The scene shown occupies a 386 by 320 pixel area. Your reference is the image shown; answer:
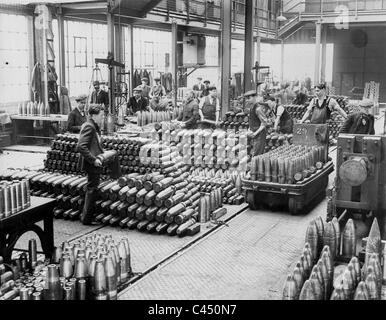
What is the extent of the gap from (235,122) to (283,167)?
4.68 meters

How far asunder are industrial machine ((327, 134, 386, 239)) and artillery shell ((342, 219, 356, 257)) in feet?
2.26

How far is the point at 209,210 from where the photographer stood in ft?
29.3

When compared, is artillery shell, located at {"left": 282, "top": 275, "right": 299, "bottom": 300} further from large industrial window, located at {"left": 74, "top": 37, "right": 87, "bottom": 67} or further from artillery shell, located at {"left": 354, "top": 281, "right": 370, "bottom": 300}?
large industrial window, located at {"left": 74, "top": 37, "right": 87, "bottom": 67}

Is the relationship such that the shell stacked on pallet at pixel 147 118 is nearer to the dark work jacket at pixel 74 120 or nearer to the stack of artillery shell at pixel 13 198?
the dark work jacket at pixel 74 120

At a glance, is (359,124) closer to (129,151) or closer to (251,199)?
(251,199)

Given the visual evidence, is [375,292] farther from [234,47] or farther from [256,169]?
[234,47]

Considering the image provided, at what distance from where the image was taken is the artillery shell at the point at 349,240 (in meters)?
6.19

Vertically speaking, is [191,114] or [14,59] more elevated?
[14,59]

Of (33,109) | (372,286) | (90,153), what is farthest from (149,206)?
(33,109)

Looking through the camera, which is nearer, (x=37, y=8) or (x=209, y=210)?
(x=209, y=210)

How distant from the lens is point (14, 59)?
57.0ft

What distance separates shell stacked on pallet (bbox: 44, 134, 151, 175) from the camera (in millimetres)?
9938

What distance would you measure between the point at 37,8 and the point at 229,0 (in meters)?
7.00
